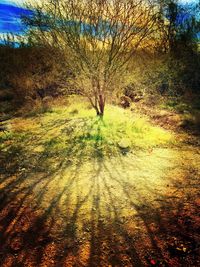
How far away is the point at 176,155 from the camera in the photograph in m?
7.33

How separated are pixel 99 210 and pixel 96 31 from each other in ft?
21.5

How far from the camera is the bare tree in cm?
881

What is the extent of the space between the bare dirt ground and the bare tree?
12.6 ft

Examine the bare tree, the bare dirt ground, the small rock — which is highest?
the bare tree

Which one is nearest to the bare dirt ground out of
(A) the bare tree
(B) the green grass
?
(B) the green grass

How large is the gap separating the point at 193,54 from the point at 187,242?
14.7 meters

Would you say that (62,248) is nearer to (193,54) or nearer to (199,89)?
(199,89)

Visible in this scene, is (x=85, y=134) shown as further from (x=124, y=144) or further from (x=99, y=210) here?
(x=99, y=210)

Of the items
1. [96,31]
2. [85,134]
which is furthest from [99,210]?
[96,31]

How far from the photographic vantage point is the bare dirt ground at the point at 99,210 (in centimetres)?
381

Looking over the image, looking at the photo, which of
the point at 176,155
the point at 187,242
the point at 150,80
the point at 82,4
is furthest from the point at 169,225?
the point at 150,80

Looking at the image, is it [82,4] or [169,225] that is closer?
[169,225]

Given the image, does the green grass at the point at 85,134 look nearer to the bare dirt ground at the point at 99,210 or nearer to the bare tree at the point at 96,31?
the bare dirt ground at the point at 99,210

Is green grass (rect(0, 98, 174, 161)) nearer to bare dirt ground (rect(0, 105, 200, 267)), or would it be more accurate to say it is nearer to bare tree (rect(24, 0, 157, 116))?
bare dirt ground (rect(0, 105, 200, 267))
